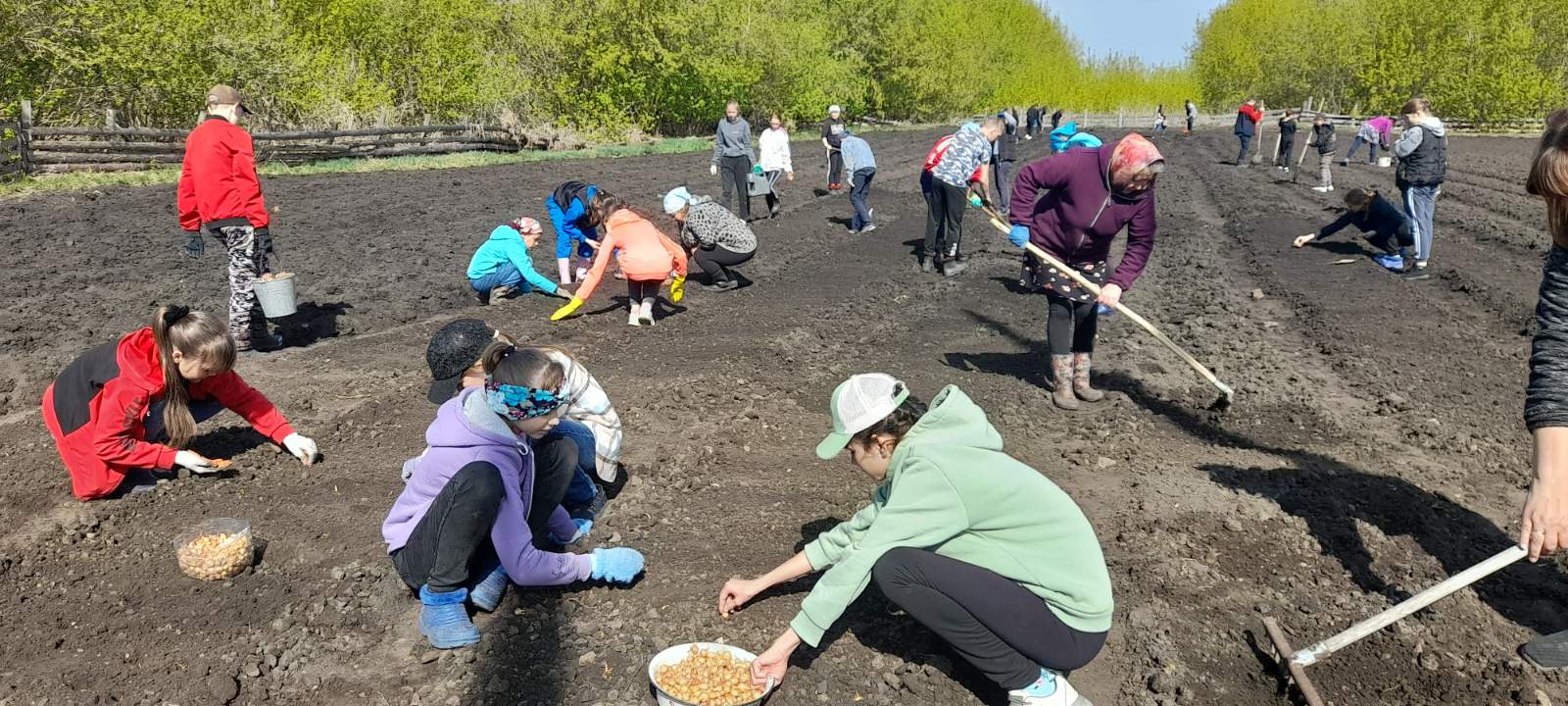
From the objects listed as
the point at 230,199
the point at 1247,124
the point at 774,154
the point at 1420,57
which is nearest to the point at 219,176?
the point at 230,199

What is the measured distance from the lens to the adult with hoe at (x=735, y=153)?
1291 cm

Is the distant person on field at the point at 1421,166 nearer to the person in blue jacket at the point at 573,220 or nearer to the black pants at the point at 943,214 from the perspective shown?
the black pants at the point at 943,214

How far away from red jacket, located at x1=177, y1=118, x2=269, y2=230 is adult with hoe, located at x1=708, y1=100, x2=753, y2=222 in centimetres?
684

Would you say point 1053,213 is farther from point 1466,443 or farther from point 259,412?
point 259,412

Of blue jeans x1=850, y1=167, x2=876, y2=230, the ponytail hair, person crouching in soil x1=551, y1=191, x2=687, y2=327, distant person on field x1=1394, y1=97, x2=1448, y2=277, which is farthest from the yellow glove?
distant person on field x1=1394, y1=97, x2=1448, y2=277

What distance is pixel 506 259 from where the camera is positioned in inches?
325

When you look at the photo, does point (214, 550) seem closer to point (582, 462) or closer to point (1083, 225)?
point (582, 462)

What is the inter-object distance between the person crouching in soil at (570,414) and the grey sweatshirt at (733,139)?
908 cm

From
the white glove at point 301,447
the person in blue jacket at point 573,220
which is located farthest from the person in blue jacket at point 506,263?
the white glove at point 301,447

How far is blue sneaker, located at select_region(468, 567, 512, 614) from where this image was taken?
11.3ft

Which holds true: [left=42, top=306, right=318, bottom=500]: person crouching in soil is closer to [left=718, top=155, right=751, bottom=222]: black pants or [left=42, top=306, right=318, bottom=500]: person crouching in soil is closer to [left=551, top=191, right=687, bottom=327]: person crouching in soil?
[left=551, top=191, right=687, bottom=327]: person crouching in soil

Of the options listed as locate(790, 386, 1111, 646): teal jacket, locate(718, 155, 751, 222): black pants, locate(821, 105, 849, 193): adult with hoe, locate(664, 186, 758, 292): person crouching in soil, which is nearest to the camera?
locate(790, 386, 1111, 646): teal jacket

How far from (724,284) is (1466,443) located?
5.99 m

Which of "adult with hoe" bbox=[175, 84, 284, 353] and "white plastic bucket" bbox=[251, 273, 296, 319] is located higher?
"adult with hoe" bbox=[175, 84, 284, 353]
